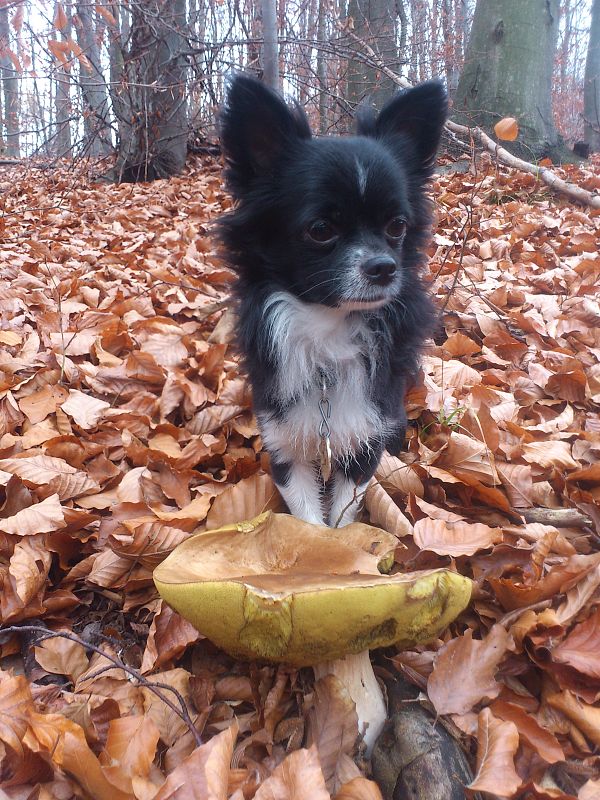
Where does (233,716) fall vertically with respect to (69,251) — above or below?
below

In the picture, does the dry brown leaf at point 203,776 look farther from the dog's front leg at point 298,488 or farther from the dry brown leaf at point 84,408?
the dry brown leaf at point 84,408

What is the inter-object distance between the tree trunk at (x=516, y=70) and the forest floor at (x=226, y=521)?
169 inches

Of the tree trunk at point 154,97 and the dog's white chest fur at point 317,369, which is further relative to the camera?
the tree trunk at point 154,97

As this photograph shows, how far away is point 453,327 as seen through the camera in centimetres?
368

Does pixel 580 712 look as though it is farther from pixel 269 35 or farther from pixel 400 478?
pixel 269 35

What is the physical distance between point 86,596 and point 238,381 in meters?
1.45

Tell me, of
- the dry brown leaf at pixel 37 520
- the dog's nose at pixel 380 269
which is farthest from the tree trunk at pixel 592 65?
the dry brown leaf at pixel 37 520

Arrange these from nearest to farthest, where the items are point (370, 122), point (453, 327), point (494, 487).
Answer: point (494, 487), point (370, 122), point (453, 327)

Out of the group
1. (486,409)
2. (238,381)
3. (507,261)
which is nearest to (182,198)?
(507,261)

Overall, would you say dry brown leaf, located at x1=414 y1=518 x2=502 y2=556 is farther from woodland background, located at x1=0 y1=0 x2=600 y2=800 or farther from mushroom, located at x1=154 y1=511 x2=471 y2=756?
mushroom, located at x1=154 y1=511 x2=471 y2=756

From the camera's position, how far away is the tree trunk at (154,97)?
7.59m

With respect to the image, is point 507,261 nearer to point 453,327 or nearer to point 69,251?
point 453,327

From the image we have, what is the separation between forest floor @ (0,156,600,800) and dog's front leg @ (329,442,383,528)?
10cm

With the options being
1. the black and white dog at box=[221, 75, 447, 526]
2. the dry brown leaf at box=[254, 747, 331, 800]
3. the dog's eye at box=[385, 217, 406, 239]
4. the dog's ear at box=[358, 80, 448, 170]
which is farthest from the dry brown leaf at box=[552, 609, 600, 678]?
the dog's ear at box=[358, 80, 448, 170]
